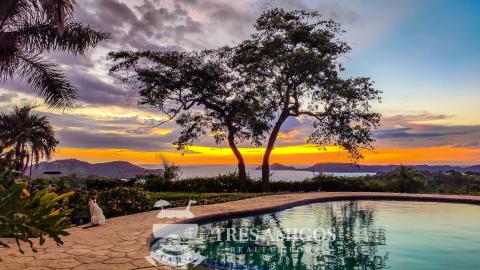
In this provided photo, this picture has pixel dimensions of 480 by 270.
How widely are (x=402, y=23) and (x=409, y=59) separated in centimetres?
153

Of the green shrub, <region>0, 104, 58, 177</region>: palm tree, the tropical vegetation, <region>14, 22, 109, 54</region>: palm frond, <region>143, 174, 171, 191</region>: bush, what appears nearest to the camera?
the green shrub

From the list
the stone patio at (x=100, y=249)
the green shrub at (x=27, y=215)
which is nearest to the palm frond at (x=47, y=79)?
the stone patio at (x=100, y=249)

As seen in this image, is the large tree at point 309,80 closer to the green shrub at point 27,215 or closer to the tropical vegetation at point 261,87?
the tropical vegetation at point 261,87

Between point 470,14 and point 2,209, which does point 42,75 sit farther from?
point 470,14

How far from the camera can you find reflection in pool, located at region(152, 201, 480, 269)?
7.83 metres

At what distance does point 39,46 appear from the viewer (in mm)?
14383

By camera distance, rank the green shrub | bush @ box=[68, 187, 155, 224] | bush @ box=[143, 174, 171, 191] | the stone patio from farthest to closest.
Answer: bush @ box=[143, 174, 171, 191] → bush @ box=[68, 187, 155, 224] → the stone patio → the green shrub

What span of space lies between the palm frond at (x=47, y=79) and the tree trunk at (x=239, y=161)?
1074 centimetres

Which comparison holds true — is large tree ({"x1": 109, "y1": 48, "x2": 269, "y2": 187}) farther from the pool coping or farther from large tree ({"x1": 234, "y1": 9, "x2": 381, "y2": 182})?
the pool coping

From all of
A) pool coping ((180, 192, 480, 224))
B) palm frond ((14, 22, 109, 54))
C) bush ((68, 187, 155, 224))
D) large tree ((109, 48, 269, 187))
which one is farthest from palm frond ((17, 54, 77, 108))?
large tree ((109, 48, 269, 187))

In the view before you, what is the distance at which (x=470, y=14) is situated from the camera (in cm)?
1363

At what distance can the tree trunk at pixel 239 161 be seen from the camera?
890 inches

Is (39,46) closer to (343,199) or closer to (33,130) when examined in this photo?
(33,130)

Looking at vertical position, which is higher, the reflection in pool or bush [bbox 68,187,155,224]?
bush [bbox 68,187,155,224]
